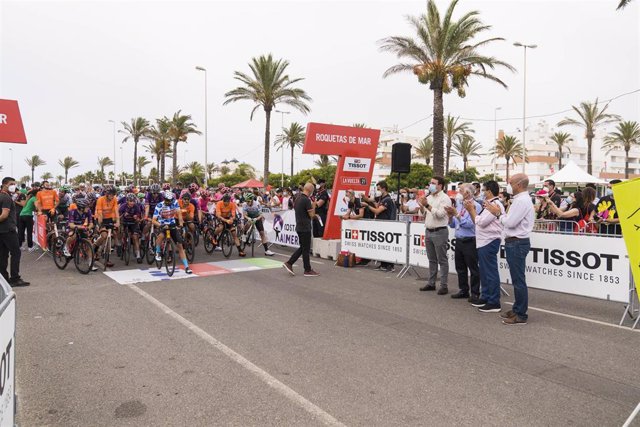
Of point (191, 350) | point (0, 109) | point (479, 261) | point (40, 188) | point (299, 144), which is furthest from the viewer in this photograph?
point (299, 144)

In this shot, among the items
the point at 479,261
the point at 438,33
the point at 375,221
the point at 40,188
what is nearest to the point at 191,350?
the point at 479,261

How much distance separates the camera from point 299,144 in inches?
2372

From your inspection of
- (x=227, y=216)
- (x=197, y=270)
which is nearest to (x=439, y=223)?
(x=197, y=270)

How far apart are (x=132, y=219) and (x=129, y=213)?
6.4 inches

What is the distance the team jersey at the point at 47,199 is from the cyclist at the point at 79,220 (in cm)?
382

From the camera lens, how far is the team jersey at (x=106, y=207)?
10.8 meters

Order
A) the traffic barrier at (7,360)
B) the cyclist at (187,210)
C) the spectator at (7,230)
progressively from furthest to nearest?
the cyclist at (187,210) → the spectator at (7,230) → the traffic barrier at (7,360)

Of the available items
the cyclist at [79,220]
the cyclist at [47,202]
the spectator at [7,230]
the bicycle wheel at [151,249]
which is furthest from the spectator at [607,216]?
the cyclist at [47,202]

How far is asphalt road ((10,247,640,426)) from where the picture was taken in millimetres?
3834

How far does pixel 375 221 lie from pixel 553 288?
4333 millimetres

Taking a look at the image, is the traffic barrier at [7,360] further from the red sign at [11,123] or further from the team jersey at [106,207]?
the team jersey at [106,207]

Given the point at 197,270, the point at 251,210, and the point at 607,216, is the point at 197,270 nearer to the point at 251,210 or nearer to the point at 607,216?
the point at 251,210

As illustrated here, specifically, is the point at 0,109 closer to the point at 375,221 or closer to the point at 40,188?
the point at 40,188

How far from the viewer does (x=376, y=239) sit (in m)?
11.0
